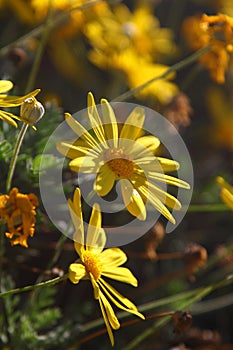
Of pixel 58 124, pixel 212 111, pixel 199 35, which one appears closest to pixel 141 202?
pixel 58 124

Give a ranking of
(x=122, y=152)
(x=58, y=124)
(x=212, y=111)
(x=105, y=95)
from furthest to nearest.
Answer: (x=212, y=111) < (x=105, y=95) < (x=58, y=124) < (x=122, y=152)

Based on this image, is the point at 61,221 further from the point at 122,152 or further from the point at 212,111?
the point at 212,111

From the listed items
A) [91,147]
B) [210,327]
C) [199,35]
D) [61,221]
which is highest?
[91,147]

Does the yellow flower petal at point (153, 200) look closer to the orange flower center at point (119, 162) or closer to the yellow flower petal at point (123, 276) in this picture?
the orange flower center at point (119, 162)

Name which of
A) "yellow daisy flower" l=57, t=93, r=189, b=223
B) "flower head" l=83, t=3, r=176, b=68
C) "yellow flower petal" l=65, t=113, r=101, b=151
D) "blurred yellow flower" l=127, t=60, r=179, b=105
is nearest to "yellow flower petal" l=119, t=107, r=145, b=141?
"yellow daisy flower" l=57, t=93, r=189, b=223

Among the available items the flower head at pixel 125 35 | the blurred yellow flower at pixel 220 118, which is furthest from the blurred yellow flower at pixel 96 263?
the blurred yellow flower at pixel 220 118

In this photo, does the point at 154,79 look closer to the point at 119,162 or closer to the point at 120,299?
the point at 119,162

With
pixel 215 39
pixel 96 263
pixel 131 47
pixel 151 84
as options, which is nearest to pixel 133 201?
pixel 96 263
